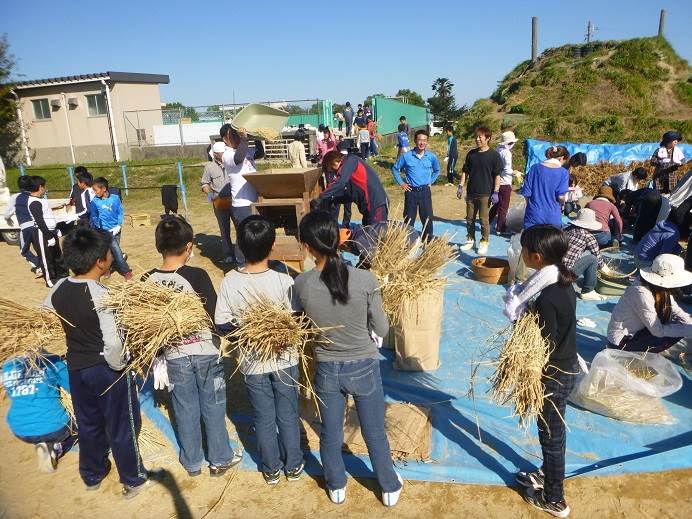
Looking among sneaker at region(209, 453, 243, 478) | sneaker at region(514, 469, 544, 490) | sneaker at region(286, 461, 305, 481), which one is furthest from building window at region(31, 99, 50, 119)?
sneaker at region(514, 469, 544, 490)

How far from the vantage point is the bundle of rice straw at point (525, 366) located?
2184mm

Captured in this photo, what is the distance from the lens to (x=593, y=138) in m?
14.0

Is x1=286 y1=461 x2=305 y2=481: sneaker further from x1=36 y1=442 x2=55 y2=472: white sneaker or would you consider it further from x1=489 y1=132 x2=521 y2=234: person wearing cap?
x1=489 y1=132 x2=521 y2=234: person wearing cap

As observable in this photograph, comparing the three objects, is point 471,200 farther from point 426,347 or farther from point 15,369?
point 15,369

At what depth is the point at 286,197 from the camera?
5.29m

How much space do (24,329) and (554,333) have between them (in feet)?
9.02

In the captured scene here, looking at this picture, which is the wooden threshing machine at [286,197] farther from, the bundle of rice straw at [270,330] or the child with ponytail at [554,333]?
the child with ponytail at [554,333]

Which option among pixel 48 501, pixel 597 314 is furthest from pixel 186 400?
pixel 597 314

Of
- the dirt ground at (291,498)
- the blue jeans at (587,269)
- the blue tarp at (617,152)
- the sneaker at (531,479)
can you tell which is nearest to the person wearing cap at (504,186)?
the blue jeans at (587,269)

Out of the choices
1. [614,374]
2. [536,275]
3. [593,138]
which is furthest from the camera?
[593,138]

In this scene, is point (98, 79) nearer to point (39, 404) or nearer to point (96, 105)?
point (96, 105)

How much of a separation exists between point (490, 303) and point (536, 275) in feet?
8.94

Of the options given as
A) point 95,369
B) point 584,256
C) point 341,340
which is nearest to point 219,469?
point 95,369

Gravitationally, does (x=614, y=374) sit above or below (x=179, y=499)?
above
